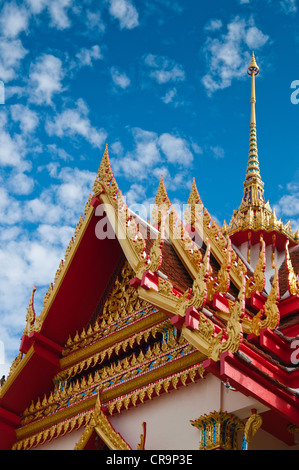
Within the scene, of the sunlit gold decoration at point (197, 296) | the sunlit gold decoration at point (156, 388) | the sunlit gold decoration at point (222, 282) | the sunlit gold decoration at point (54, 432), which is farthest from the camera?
the sunlit gold decoration at point (54, 432)

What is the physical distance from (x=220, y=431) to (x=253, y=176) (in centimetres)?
785

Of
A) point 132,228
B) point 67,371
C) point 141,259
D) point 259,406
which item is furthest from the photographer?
point 67,371

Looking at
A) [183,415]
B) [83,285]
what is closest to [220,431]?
[183,415]

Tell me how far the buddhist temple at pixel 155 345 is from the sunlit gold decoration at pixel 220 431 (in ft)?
0.04

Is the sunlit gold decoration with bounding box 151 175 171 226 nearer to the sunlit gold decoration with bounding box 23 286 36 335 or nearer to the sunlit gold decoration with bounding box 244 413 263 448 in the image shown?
the sunlit gold decoration with bounding box 23 286 36 335

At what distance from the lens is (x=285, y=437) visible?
7855 millimetres

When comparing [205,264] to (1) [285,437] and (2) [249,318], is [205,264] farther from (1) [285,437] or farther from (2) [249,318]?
(1) [285,437]

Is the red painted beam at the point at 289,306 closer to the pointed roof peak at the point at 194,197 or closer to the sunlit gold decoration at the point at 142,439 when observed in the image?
the sunlit gold decoration at the point at 142,439

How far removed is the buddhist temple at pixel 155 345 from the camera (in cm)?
751

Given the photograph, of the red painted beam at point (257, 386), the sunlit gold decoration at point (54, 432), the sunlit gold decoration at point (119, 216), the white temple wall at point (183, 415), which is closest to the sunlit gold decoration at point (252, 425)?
the white temple wall at point (183, 415)

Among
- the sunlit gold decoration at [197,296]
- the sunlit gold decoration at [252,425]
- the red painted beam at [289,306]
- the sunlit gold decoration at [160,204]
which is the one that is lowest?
the sunlit gold decoration at [252,425]

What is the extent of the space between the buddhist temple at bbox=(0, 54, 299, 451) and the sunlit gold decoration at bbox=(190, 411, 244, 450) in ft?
0.04
